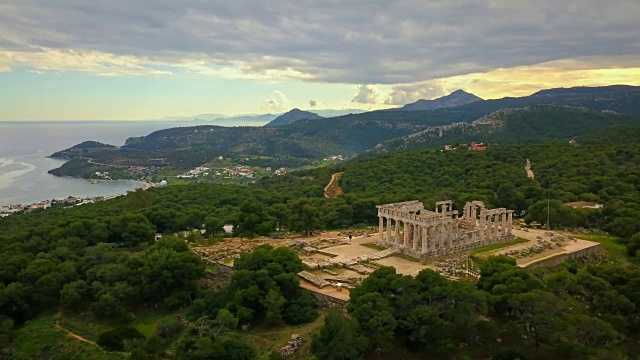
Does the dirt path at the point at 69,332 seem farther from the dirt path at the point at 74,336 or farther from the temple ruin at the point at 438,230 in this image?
the temple ruin at the point at 438,230

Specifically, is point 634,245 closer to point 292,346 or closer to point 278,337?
point 292,346

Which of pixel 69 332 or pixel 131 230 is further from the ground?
pixel 131 230

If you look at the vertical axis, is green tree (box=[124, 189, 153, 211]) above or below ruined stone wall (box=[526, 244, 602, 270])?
above

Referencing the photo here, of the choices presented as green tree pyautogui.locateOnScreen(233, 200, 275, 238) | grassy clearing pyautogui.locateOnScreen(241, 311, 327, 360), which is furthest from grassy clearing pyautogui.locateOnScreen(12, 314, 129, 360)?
green tree pyautogui.locateOnScreen(233, 200, 275, 238)

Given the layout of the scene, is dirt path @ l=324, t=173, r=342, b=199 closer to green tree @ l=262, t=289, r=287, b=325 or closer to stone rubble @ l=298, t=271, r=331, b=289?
stone rubble @ l=298, t=271, r=331, b=289

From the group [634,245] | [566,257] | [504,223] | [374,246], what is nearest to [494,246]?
[504,223]

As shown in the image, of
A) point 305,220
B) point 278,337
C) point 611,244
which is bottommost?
point 278,337

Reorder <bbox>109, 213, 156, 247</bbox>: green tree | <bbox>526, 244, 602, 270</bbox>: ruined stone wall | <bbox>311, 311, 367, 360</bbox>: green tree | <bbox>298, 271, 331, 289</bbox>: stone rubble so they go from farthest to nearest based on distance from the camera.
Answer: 1. <bbox>109, 213, 156, 247</bbox>: green tree
2. <bbox>526, 244, 602, 270</bbox>: ruined stone wall
3. <bbox>298, 271, 331, 289</bbox>: stone rubble
4. <bbox>311, 311, 367, 360</bbox>: green tree
